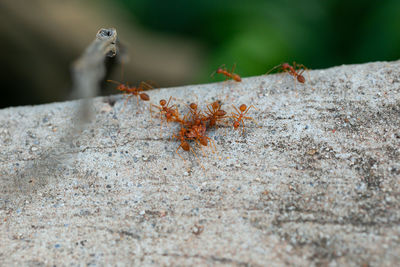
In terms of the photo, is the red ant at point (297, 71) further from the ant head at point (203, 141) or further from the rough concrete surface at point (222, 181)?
the ant head at point (203, 141)

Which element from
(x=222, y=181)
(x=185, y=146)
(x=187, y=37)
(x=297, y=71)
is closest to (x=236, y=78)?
(x=297, y=71)

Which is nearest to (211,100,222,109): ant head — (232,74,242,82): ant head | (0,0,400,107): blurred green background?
(232,74,242,82): ant head

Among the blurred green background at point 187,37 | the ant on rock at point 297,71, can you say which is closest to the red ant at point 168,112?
the blurred green background at point 187,37

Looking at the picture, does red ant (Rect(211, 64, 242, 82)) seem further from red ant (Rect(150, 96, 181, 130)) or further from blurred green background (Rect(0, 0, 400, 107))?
red ant (Rect(150, 96, 181, 130))

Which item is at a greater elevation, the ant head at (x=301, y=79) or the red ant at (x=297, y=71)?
the red ant at (x=297, y=71)

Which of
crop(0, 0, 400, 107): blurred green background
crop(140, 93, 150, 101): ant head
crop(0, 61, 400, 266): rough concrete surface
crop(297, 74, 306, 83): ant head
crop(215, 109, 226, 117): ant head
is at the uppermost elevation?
crop(0, 0, 400, 107): blurred green background

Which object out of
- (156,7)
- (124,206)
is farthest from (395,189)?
(156,7)

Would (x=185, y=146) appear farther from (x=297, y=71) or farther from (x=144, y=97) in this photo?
(x=297, y=71)
